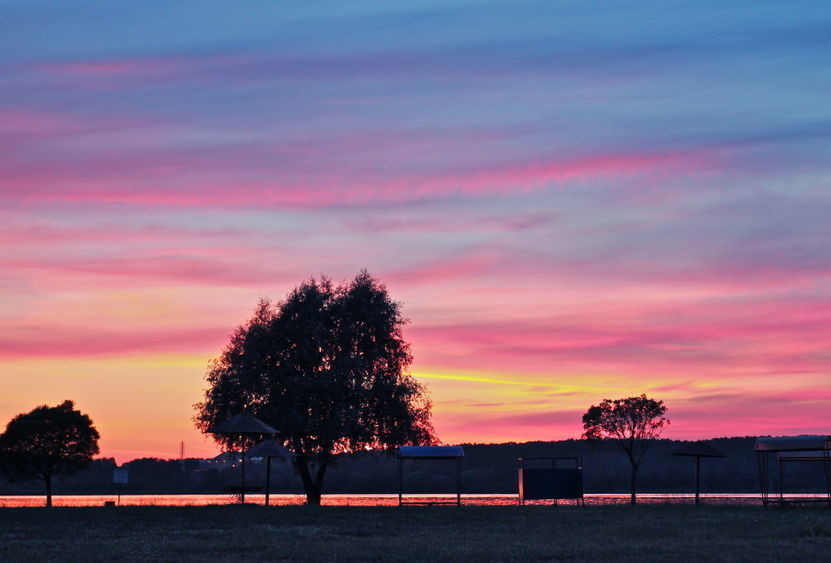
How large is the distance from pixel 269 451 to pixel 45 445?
3584cm

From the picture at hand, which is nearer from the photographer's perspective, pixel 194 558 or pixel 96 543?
pixel 194 558

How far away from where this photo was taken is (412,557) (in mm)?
30719

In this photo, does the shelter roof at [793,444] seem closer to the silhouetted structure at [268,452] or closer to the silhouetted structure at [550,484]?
the silhouetted structure at [550,484]

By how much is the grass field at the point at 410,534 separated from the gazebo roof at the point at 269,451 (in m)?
7.76

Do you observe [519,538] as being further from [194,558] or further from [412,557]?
[194,558]

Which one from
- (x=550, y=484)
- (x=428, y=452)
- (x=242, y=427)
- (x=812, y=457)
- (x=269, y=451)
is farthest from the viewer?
(x=550, y=484)

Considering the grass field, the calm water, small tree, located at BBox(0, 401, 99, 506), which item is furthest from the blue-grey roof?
small tree, located at BBox(0, 401, 99, 506)

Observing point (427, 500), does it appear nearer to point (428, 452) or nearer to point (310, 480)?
point (428, 452)

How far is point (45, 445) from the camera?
91.9 meters

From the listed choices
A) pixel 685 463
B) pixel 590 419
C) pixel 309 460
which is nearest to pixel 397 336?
pixel 309 460

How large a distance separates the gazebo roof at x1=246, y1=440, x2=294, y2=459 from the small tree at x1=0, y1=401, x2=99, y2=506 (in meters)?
34.2

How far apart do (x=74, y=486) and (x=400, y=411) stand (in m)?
128

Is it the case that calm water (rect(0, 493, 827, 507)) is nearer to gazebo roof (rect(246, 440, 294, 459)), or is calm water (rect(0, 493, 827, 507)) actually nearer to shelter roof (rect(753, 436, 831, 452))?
gazebo roof (rect(246, 440, 294, 459))

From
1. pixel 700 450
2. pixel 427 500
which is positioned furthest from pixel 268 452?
pixel 700 450
